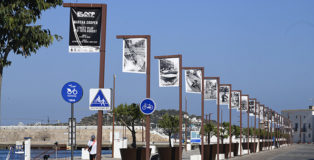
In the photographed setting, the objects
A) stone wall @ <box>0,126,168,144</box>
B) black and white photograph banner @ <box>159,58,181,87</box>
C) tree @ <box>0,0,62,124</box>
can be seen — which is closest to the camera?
tree @ <box>0,0,62,124</box>

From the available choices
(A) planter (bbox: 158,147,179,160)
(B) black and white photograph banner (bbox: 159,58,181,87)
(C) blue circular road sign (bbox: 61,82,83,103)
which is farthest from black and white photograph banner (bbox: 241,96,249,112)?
(C) blue circular road sign (bbox: 61,82,83,103)

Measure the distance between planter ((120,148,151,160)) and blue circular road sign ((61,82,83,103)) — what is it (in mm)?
10899

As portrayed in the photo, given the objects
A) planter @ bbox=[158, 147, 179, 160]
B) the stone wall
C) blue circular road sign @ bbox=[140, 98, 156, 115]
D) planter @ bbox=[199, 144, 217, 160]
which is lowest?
the stone wall

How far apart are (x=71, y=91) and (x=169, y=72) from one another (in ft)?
48.6

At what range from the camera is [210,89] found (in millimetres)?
44594

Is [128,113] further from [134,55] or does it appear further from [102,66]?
[102,66]

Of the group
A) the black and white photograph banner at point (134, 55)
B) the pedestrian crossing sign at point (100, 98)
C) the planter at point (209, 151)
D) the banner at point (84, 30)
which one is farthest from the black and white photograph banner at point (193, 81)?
the banner at point (84, 30)

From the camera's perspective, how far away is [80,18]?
1873 centimetres

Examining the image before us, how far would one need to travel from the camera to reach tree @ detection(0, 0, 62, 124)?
16734mm

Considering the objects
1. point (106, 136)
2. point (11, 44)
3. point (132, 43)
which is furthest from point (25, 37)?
point (106, 136)

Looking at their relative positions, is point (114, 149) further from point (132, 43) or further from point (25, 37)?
point (25, 37)

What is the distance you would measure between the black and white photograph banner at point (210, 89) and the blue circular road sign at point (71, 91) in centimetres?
2733

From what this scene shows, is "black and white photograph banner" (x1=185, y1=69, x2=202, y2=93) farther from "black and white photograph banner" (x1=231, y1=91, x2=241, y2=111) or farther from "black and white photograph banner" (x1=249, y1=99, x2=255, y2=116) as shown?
"black and white photograph banner" (x1=249, y1=99, x2=255, y2=116)

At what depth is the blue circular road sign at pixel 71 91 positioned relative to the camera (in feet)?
57.8
